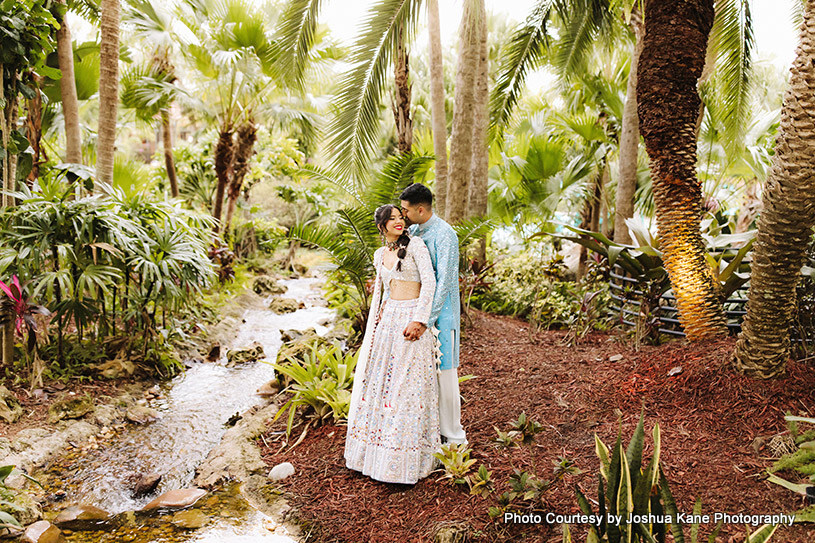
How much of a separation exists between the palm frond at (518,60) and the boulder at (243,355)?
518 centimetres

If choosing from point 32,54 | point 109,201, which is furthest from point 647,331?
point 32,54

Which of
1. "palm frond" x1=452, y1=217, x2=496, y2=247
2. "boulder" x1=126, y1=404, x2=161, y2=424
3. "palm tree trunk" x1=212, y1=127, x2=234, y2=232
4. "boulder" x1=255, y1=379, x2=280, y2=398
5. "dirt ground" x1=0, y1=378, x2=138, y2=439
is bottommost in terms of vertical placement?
"boulder" x1=126, y1=404, x2=161, y2=424

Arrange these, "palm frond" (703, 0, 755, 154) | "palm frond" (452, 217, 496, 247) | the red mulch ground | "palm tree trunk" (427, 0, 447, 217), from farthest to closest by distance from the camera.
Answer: "palm tree trunk" (427, 0, 447, 217) → "palm frond" (703, 0, 755, 154) → "palm frond" (452, 217, 496, 247) → the red mulch ground

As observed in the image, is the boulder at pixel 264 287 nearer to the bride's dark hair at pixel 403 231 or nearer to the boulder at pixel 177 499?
the boulder at pixel 177 499

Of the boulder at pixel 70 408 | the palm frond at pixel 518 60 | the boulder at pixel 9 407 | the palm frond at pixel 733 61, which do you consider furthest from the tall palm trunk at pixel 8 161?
the palm frond at pixel 733 61

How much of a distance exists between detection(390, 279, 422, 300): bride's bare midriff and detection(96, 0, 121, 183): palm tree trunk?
4233mm

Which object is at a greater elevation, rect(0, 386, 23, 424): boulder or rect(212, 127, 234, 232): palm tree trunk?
rect(212, 127, 234, 232): palm tree trunk

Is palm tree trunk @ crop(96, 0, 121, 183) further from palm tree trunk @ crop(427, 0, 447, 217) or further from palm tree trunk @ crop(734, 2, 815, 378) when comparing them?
palm tree trunk @ crop(734, 2, 815, 378)

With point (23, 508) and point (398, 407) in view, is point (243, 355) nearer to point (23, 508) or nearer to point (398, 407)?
point (23, 508)

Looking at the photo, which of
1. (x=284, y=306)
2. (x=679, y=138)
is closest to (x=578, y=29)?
(x=679, y=138)

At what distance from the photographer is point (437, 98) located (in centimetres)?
787

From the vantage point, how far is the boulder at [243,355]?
6.80 meters

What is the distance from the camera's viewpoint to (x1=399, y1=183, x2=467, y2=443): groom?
350cm

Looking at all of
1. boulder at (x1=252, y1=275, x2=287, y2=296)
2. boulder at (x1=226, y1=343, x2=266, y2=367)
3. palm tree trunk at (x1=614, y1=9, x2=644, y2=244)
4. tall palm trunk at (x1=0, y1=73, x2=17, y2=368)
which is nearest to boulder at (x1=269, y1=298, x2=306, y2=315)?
boulder at (x1=252, y1=275, x2=287, y2=296)
